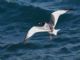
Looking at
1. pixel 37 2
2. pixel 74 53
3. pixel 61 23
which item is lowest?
pixel 74 53

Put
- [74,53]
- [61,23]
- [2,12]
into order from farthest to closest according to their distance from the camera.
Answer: [2,12] < [61,23] < [74,53]

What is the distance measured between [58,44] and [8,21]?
351 centimetres

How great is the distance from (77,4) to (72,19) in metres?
1.94

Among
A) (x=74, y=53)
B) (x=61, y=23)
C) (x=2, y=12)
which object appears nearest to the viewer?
(x=74, y=53)

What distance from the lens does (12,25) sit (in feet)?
64.1

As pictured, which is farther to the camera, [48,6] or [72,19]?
[48,6]

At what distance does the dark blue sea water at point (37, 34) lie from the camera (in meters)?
16.8

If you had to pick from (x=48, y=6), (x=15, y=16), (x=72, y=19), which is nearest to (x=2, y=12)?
(x=15, y=16)

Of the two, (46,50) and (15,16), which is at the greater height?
(15,16)

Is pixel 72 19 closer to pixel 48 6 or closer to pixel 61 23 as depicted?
pixel 61 23

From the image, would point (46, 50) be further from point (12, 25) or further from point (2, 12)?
point (2, 12)

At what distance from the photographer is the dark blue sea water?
1683 cm

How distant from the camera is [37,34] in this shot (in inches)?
728

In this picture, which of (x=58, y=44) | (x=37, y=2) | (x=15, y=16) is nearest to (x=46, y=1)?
(x=37, y=2)
